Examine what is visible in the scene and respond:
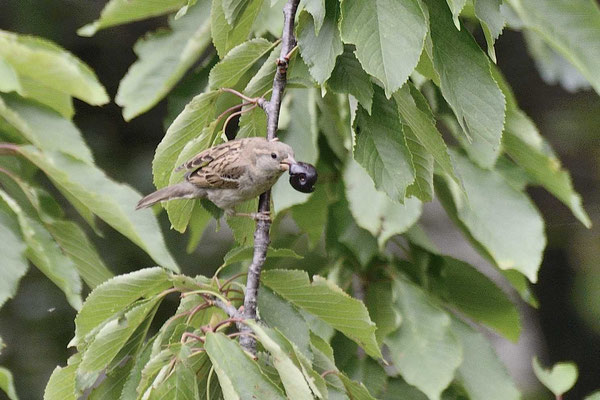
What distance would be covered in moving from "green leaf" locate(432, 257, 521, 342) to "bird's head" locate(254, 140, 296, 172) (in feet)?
4.54

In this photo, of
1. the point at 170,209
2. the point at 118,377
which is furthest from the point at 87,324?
the point at 170,209

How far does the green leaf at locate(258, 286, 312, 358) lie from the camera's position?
6.66ft

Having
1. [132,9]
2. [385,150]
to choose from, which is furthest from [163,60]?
[385,150]

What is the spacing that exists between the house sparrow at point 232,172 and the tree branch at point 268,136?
20 centimetres

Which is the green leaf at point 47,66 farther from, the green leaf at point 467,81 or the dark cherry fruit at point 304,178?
the green leaf at point 467,81

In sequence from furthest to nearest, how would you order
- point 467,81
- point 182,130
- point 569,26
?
1. point 569,26
2. point 182,130
3. point 467,81

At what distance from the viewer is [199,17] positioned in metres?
3.60

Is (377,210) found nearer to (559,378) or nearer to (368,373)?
(368,373)

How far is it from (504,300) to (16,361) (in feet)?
12.4

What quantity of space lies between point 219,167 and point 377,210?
2.88 feet

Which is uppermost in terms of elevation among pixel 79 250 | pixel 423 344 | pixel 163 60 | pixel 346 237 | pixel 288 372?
pixel 288 372

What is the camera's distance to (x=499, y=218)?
10.5ft

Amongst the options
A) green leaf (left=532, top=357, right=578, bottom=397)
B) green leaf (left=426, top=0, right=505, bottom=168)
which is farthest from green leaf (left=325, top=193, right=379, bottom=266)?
green leaf (left=426, top=0, right=505, bottom=168)

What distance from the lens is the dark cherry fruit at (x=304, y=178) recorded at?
6.66 feet
